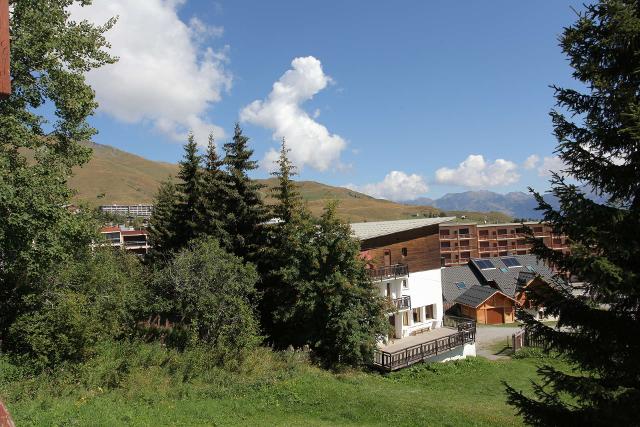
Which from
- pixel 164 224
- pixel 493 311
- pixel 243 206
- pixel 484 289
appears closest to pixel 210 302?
pixel 243 206

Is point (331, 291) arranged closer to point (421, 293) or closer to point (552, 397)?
point (421, 293)

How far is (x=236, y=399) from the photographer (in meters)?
16.9

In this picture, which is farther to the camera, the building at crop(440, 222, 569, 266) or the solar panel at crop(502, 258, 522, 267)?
the building at crop(440, 222, 569, 266)

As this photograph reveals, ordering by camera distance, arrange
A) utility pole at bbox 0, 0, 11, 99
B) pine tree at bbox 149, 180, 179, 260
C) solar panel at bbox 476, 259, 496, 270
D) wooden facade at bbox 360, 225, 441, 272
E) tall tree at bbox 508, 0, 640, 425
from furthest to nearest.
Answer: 1. solar panel at bbox 476, 259, 496, 270
2. pine tree at bbox 149, 180, 179, 260
3. wooden facade at bbox 360, 225, 441, 272
4. tall tree at bbox 508, 0, 640, 425
5. utility pole at bbox 0, 0, 11, 99

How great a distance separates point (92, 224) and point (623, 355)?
17.8m

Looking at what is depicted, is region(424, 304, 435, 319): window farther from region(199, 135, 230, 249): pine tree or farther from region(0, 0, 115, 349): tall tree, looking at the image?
region(0, 0, 115, 349): tall tree

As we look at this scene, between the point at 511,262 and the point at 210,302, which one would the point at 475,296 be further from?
the point at 210,302

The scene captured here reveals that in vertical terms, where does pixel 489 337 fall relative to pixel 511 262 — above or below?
below

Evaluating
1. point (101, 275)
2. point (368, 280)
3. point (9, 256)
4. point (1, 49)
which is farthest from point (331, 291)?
point (1, 49)

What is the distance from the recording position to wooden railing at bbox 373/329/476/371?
25828 mm

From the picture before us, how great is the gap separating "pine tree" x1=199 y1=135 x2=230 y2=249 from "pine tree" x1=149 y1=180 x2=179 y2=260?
4127mm

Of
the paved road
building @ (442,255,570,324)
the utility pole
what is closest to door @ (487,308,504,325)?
building @ (442,255,570,324)

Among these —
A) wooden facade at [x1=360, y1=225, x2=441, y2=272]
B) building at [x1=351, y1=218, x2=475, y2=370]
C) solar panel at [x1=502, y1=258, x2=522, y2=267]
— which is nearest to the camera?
building at [x1=351, y1=218, x2=475, y2=370]

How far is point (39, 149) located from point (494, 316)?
51309 millimetres
